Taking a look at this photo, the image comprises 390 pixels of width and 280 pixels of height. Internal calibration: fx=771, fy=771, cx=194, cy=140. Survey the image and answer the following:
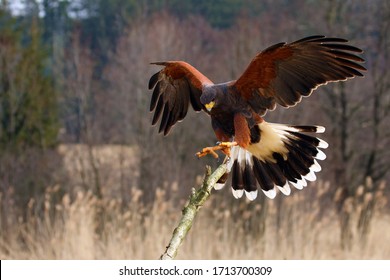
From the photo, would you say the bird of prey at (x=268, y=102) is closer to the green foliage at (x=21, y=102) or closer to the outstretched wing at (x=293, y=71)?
the outstretched wing at (x=293, y=71)

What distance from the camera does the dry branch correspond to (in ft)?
7.98

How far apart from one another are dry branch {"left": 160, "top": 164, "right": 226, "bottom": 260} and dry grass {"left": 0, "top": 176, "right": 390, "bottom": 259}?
5260 mm

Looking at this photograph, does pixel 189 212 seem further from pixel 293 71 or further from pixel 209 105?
pixel 293 71

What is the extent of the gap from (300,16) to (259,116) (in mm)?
15037

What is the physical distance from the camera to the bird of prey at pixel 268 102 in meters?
3.81

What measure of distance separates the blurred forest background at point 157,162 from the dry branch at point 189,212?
205 inches

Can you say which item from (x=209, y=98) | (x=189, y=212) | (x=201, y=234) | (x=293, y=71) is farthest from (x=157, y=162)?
(x=189, y=212)

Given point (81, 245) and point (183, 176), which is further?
point (183, 176)

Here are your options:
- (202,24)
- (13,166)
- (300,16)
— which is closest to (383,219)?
(13,166)

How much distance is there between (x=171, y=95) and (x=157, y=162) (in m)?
7.61

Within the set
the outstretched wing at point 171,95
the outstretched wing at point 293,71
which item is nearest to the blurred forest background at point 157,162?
the outstretched wing at point 171,95

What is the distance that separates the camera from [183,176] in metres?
12.0

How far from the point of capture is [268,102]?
13.2 feet
